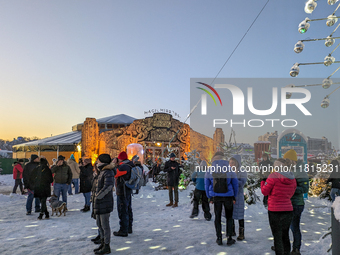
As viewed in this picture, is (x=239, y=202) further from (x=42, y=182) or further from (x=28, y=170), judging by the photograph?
(x=28, y=170)

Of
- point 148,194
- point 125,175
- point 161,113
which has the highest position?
point 161,113

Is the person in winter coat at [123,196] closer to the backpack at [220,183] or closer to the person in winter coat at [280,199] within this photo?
the backpack at [220,183]

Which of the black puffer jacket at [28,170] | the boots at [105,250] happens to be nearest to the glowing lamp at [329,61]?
the boots at [105,250]

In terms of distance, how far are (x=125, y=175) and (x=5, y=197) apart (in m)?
A: 6.62

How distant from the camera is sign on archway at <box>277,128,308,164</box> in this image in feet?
31.1

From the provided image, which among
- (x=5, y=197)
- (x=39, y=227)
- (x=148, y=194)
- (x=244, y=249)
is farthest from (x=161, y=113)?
(x=244, y=249)

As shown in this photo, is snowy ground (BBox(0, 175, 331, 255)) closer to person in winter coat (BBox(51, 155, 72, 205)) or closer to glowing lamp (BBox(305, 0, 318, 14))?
person in winter coat (BBox(51, 155, 72, 205))

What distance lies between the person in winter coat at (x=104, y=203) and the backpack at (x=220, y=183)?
175cm

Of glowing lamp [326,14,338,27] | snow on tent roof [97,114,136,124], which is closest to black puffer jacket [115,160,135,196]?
glowing lamp [326,14,338,27]

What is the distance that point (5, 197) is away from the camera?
881 centimetres

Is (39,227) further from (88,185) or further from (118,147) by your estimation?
(118,147)

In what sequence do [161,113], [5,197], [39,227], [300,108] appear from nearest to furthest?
[39,227] → [300,108] → [5,197] → [161,113]

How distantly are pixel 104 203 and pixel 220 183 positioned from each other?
6.31 ft

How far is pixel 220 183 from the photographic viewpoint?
4230 mm
